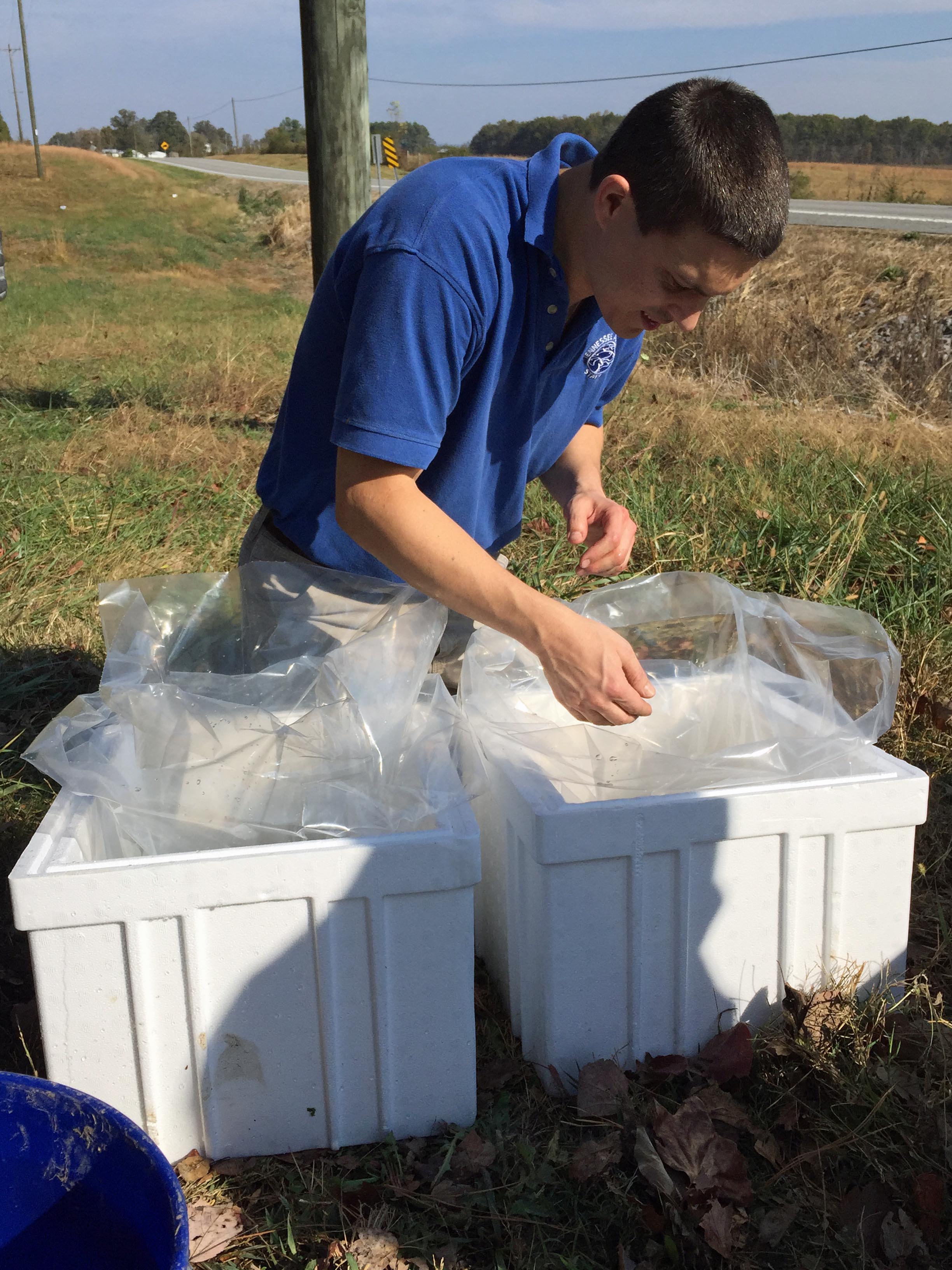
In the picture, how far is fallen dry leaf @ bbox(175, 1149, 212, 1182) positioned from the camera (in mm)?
1437

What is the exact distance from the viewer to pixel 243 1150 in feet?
4.85

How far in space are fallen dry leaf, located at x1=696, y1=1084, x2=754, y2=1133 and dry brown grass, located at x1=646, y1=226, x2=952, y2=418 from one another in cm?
702

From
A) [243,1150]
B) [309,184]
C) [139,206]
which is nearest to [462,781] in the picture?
[243,1150]

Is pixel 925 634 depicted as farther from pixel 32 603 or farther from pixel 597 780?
pixel 32 603

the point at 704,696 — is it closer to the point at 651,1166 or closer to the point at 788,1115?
the point at 788,1115

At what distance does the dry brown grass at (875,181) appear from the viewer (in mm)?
21656

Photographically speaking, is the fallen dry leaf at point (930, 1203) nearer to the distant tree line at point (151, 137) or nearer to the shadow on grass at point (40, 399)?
the shadow on grass at point (40, 399)

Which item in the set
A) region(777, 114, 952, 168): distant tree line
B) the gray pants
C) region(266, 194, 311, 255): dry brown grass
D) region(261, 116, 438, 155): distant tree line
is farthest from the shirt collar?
region(261, 116, 438, 155): distant tree line

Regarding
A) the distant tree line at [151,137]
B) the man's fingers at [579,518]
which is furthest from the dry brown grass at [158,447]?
the distant tree line at [151,137]

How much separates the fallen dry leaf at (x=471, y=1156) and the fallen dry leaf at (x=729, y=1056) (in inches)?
14.0

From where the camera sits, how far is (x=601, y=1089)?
1524 millimetres

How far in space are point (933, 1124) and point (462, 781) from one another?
84 cm

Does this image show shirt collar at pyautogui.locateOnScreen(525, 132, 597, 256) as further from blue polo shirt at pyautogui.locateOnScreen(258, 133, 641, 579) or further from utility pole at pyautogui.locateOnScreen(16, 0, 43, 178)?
utility pole at pyautogui.locateOnScreen(16, 0, 43, 178)

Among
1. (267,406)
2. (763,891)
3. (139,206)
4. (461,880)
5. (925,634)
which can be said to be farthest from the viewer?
(139,206)
